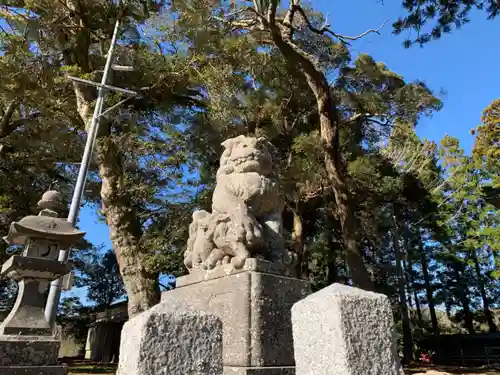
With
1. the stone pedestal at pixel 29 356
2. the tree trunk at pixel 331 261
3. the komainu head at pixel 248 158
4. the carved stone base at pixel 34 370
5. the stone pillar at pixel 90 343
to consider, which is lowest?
the carved stone base at pixel 34 370

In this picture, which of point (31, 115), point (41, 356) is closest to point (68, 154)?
point (31, 115)

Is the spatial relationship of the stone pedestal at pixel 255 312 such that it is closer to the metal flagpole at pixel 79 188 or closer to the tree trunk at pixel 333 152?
the metal flagpole at pixel 79 188

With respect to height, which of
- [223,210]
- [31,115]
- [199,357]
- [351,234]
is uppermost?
[31,115]

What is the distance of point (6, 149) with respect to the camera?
13594 mm

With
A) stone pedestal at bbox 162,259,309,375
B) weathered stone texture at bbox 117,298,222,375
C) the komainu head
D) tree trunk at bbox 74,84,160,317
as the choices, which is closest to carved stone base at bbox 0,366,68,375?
tree trunk at bbox 74,84,160,317

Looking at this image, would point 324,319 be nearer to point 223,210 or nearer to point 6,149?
point 223,210

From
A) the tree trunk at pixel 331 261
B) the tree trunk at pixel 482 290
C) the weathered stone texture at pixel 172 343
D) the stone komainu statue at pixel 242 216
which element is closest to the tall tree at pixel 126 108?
the stone komainu statue at pixel 242 216

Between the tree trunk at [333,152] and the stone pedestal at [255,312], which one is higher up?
the tree trunk at [333,152]

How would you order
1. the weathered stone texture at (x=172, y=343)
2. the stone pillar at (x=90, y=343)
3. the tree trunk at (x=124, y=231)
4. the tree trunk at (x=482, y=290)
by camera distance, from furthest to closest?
1. the tree trunk at (x=482, y=290)
2. the stone pillar at (x=90, y=343)
3. the tree trunk at (x=124, y=231)
4. the weathered stone texture at (x=172, y=343)

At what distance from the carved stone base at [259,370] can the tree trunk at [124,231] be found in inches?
198

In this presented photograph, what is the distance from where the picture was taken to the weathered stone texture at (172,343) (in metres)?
1.97

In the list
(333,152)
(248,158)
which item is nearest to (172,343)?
(248,158)

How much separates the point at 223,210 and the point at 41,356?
3565 millimetres

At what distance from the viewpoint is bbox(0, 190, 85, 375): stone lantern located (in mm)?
5648
